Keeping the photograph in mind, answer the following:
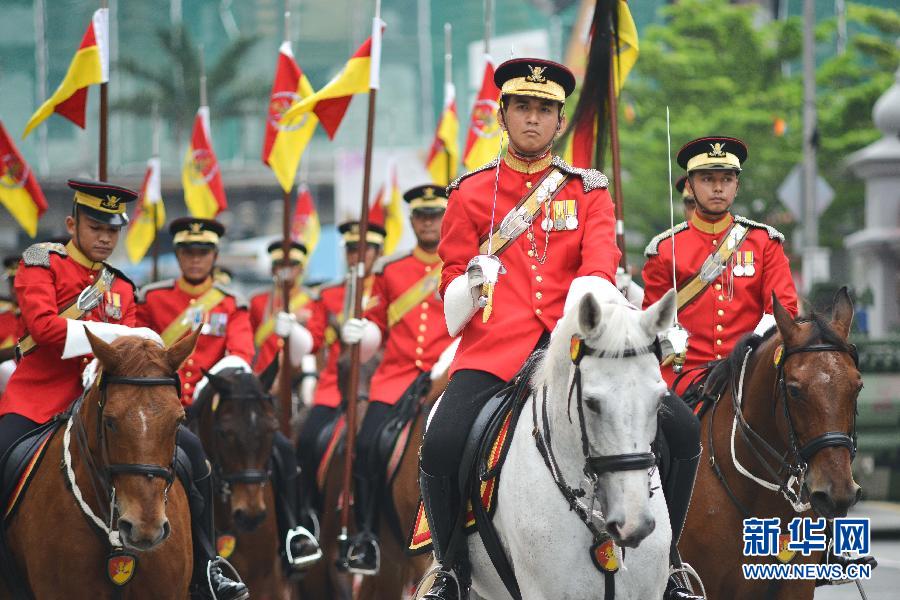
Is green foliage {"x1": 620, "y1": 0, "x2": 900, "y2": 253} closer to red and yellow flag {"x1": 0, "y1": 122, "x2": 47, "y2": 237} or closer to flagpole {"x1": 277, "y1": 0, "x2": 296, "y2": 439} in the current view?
flagpole {"x1": 277, "y1": 0, "x2": 296, "y2": 439}

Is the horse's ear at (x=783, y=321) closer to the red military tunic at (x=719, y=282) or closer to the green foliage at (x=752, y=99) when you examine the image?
the red military tunic at (x=719, y=282)

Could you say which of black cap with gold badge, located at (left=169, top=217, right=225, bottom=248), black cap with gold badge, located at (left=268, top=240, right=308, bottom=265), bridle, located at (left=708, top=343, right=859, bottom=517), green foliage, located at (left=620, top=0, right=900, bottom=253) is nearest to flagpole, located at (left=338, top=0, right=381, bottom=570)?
black cap with gold badge, located at (left=169, top=217, right=225, bottom=248)

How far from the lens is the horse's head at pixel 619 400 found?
17.0 feet

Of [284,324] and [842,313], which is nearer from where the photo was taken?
[842,313]

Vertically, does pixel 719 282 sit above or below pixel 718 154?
below

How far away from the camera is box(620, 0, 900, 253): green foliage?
3406 cm

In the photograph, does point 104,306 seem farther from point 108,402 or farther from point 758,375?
point 758,375

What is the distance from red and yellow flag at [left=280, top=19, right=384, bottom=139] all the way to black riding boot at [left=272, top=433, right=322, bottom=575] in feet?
8.84

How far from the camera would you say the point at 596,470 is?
210 inches

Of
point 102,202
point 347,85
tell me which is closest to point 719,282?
point 102,202

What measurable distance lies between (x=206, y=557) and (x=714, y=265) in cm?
346

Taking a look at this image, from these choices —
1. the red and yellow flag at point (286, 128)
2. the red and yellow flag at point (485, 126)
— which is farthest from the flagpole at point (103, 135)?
the red and yellow flag at point (485, 126)

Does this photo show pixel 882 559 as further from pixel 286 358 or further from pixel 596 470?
pixel 596 470

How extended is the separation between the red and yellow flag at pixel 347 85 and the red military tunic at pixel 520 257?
5.46 m
